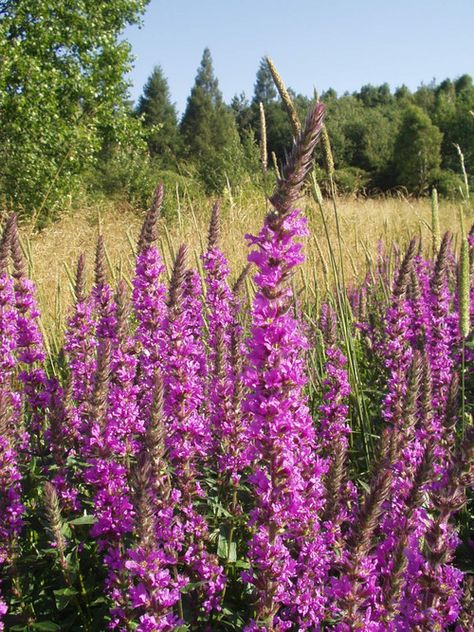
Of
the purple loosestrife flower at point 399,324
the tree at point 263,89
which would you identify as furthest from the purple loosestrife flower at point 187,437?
the tree at point 263,89

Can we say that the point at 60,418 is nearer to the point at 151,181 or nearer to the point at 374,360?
the point at 374,360

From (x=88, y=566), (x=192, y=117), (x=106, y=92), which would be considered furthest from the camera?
(x=192, y=117)

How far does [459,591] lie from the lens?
1.66m

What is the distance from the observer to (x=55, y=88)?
22.3 metres

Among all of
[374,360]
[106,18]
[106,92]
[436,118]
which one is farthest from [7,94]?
[436,118]

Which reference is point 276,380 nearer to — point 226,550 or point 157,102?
point 226,550

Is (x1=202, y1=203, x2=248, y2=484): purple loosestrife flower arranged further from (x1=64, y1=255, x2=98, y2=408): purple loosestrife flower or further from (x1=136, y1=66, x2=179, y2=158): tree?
(x1=136, y1=66, x2=179, y2=158): tree

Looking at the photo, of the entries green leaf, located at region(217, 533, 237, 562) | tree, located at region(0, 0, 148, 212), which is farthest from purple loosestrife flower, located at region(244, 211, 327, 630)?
tree, located at region(0, 0, 148, 212)

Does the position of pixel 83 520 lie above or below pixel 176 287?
below

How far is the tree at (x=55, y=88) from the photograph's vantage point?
20.0 m

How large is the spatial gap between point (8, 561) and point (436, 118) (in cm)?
5111

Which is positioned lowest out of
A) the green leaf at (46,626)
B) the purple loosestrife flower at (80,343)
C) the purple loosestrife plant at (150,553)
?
the green leaf at (46,626)

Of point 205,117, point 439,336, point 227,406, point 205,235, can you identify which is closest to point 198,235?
point 439,336

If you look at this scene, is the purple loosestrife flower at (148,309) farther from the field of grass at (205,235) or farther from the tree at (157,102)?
the tree at (157,102)
